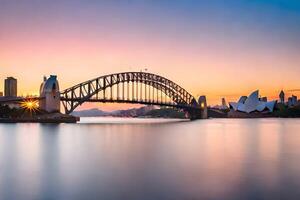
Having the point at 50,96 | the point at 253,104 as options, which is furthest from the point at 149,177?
the point at 253,104

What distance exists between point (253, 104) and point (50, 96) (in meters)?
110

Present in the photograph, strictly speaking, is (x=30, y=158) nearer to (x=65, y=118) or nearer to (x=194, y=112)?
(x=65, y=118)

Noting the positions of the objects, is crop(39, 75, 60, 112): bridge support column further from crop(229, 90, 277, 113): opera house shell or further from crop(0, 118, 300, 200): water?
crop(229, 90, 277, 113): opera house shell

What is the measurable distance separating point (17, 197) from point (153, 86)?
331ft

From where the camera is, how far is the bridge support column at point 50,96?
278 ft

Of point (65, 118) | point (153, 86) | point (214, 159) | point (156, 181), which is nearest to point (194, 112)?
point (153, 86)

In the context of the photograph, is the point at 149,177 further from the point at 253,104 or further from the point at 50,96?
the point at 253,104

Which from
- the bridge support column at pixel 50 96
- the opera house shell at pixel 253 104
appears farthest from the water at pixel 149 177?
the opera house shell at pixel 253 104

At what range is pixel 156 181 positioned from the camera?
15633mm

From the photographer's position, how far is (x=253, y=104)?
560ft

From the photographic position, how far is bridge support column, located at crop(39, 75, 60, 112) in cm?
8488

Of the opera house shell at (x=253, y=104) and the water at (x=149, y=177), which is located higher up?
the opera house shell at (x=253, y=104)

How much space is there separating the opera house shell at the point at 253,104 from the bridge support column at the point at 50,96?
336ft

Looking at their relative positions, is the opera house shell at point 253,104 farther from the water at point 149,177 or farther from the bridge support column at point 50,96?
the water at point 149,177
